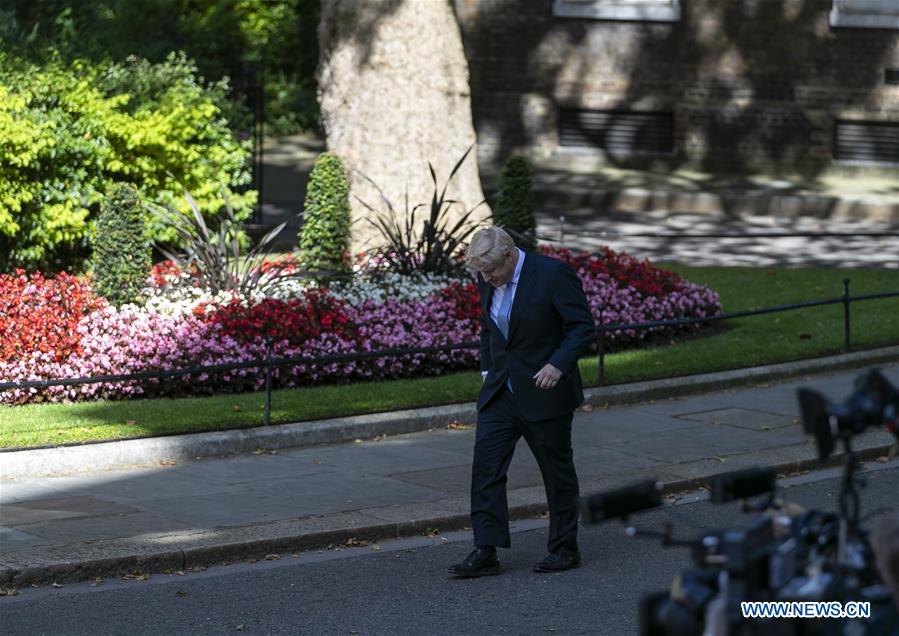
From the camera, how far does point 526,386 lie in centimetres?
807

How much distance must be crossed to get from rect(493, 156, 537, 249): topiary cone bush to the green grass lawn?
2.29 meters

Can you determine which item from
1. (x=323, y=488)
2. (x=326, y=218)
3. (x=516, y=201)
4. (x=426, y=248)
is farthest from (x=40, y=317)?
(x=516, y=201)

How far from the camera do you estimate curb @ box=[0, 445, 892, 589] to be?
26.1 feet

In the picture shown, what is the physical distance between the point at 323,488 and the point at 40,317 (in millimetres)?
4081

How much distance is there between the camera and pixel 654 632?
11.8 feet

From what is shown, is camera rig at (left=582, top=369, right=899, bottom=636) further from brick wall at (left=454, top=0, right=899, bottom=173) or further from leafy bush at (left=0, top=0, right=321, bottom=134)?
brick wall at (left=454, top=0, right=899, bottom=173)

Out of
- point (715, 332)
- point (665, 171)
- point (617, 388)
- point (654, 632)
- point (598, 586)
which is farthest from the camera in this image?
point (665, 171)

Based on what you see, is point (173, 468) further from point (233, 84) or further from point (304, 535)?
point (233, 84)

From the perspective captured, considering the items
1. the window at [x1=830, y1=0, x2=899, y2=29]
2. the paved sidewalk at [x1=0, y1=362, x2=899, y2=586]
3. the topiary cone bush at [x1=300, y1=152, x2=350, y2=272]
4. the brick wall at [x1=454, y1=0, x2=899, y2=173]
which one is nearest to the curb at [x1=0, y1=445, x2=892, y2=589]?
the paved sidewalk at [x1=0, y1=362, x2=899, y2=586]

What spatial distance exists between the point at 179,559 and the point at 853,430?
5.18 m

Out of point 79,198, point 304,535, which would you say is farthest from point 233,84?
point 304,535

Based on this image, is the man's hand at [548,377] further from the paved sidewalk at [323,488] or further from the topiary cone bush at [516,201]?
the topiary cone bush at [516,201]

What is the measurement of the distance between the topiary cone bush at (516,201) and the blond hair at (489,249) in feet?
28.4

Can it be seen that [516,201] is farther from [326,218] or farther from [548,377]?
[548,377]
